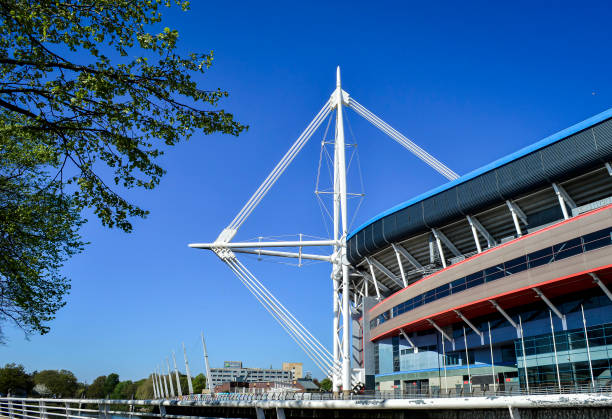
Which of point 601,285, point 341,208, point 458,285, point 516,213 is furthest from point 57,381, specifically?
point 601,285

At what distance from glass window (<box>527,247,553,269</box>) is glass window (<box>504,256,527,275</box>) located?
53cm

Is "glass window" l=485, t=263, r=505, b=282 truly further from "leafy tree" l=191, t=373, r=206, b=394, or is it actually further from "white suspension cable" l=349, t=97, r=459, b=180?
"leafy tree" l=191, t=373, r=206, b=394

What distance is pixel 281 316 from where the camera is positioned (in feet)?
168

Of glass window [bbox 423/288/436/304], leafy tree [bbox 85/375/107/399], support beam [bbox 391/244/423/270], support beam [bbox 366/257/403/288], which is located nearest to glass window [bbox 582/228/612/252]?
glass window [bbox 423/288/436/304]

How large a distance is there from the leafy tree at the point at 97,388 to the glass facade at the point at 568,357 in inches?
6667

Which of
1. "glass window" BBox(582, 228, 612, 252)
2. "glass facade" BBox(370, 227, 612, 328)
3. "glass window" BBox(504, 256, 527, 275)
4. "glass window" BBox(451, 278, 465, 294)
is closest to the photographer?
"glass window" BBox(582, 228, 612, 252)

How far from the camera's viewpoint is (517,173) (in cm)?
3869

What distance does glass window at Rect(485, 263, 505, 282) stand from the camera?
37.4 meters

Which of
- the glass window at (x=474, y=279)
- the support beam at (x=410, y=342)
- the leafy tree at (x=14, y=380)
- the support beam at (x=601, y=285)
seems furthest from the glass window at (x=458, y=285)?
the leafy tree at (x=14, y=380)

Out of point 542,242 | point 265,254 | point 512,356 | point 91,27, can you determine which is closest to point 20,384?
point 265,254

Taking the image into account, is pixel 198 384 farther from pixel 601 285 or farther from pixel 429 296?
pixel 601 285

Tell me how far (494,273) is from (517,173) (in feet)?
26.8

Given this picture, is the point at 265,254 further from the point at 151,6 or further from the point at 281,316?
the point at 151,6

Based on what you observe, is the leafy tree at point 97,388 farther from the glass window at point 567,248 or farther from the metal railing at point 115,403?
the glass window at point 567,248
